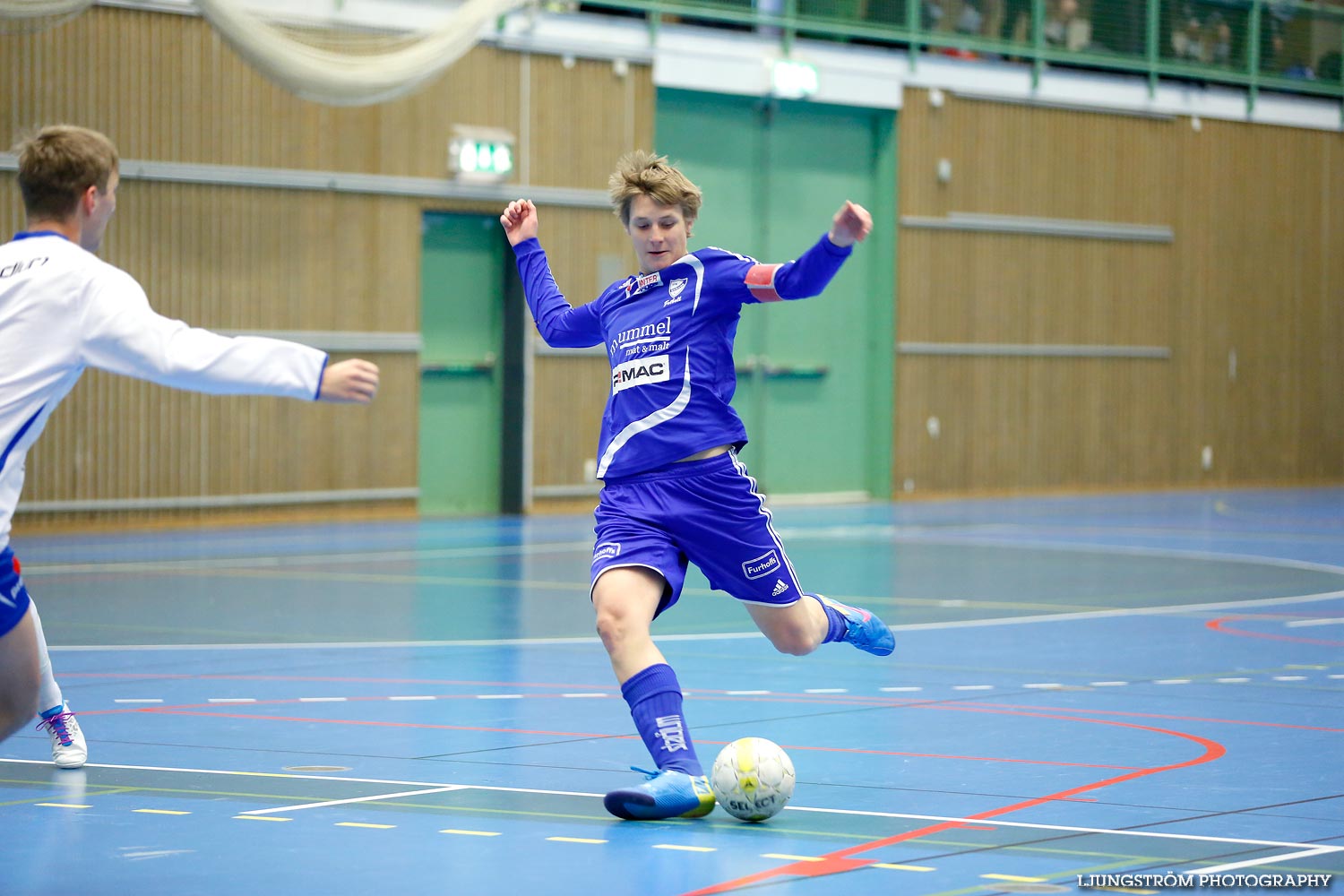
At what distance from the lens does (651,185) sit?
5805 millimetres

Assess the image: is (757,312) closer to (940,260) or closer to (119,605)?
(940,260)

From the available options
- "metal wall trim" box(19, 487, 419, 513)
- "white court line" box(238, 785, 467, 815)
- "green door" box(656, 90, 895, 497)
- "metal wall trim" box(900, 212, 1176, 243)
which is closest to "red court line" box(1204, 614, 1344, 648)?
"white court line" box(238, 785, 467, 815)

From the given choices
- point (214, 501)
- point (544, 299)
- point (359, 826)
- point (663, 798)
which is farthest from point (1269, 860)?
point (214, 501)

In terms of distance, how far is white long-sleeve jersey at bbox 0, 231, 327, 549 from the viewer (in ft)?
13.7

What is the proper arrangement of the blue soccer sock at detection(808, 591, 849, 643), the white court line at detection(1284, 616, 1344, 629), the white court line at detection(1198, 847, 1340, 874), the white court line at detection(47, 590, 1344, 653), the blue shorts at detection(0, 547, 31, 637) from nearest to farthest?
the white court line at detection(1198, 847, 1340, 874)
the blue shorts at detection(0, 547, 31, 637)
the blue soccer sock at detection(808, 591, 849, 643)
the white court line at detection(47, 590, 1344, 653)
the white court line at detection(1284, 616, 1344, 629)

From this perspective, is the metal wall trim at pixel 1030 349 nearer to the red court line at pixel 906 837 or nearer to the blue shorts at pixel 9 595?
the red court line at pixel 906 837

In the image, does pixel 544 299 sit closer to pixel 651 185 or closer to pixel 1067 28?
pixel 651 185

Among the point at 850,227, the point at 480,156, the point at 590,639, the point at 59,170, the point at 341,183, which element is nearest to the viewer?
the point at 59,170

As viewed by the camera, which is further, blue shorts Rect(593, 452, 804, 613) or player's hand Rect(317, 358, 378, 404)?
blue shorts Rect(593, 452, 804, 613)

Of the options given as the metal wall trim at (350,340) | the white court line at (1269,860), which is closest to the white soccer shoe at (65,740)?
the white court line at (1269,860)

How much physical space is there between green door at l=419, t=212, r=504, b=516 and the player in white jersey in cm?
1626

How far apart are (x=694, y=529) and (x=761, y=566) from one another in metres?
0.27

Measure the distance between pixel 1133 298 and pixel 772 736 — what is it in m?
21.8

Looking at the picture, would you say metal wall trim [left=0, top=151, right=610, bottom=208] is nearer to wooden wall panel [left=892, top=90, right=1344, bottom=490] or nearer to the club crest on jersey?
wooden wall panel [left=892, top=90, right=1344, bottom=490]
